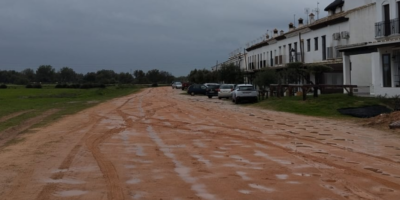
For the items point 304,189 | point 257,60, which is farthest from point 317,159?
point 257,60

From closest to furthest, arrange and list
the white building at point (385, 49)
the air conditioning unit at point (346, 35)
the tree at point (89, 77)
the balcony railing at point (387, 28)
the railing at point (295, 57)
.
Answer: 1. the white building at point (385, 49)
2. the balcony railing at point (387, 28)
3. the air conditioning unit at point (346, 35)
4. the railing at point (295, 57)
5. the tree at point (89, 77)

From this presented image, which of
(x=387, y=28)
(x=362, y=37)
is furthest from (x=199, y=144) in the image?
(x=362, y=37)

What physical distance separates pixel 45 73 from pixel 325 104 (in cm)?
15862

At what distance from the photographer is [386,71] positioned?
2947 centimetres

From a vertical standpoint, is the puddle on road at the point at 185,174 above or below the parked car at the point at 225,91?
below

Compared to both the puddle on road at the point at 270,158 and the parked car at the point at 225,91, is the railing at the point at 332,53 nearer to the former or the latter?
the parked car at the point at 225,91

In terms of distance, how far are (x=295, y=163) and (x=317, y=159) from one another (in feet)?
2.60

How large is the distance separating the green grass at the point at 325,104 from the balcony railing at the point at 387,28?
14.9 ft

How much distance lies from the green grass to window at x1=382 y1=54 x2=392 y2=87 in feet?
7.65

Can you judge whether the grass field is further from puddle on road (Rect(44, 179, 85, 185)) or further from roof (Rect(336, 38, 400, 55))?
roof (Rect(336, 38, 400, 55))

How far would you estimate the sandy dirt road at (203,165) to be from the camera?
771 centimetres

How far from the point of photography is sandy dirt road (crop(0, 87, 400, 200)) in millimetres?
7715

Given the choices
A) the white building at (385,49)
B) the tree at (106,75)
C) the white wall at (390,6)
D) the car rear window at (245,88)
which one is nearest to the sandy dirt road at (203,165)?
the white building at (385,49)

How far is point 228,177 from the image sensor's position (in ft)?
29.1
